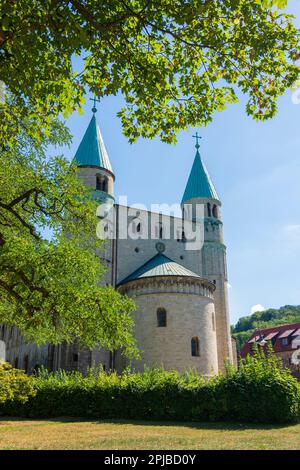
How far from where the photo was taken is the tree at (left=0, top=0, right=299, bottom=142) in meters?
8.45

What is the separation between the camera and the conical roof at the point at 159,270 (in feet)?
110

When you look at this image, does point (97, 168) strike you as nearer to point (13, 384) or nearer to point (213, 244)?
point (213, 244)

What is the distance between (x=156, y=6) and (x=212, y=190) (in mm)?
37103

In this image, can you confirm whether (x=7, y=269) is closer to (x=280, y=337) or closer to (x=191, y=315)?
(x=191, y=315)

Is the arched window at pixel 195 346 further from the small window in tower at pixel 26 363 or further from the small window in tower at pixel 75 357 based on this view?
the small window in tower at pixel 26 363

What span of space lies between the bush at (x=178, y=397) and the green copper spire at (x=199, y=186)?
26.0 m

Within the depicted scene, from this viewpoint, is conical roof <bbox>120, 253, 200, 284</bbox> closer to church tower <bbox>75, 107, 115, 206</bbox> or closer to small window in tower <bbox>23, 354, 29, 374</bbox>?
church tower <bbox>75, 107, 115, 206</bbox>

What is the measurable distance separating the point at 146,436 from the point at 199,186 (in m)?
33.9

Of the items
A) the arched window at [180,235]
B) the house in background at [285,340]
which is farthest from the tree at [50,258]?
the house in background at [285,340]

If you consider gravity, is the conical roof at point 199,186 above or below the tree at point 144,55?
above

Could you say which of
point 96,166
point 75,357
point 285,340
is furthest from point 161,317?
point 285,340

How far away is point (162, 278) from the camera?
3294cm

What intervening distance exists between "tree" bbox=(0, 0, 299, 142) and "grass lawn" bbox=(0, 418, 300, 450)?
798 centimetres

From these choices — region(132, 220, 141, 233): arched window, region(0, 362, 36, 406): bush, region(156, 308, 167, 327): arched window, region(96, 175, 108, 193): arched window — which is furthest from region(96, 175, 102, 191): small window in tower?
region(0, 362, 36, 406): bush
